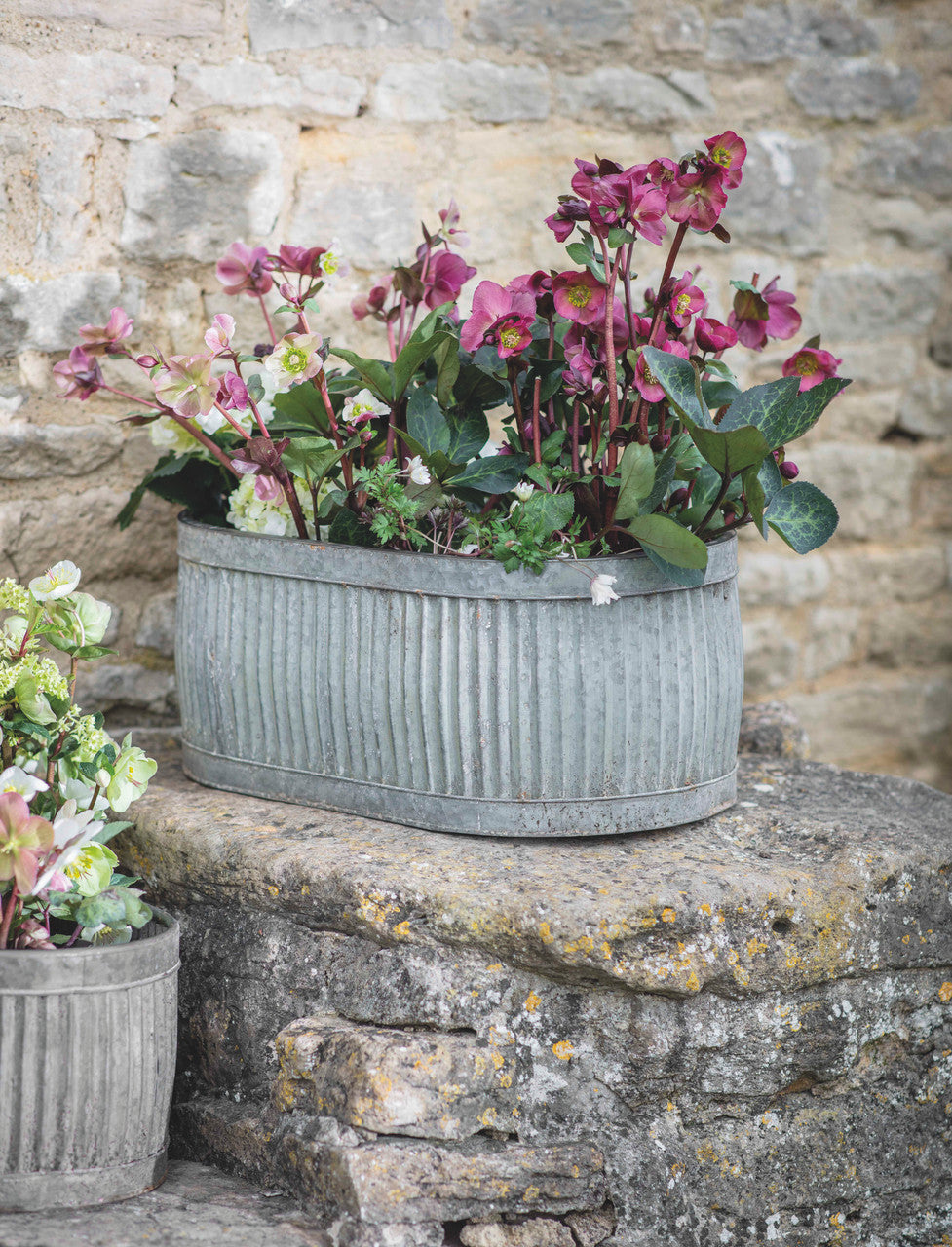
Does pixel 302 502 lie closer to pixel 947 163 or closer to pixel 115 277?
pixel 115 277

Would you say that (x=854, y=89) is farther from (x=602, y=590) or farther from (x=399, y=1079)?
(x=399, y=1079)

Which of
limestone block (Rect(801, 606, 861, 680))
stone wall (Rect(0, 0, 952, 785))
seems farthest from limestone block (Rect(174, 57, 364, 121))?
limestone block (Rect(801, 606, 861, 680))

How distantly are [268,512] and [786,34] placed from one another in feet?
4.77

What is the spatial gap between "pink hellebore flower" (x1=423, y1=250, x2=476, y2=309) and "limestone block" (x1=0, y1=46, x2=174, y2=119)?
0.52 metres

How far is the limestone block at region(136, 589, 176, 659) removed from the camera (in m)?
1.94

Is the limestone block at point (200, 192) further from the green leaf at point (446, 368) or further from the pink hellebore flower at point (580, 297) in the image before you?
the pink hellebore flower at point (580, 297)

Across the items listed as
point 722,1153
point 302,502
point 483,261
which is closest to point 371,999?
point 722,1153

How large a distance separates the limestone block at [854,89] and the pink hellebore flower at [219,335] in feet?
4.72

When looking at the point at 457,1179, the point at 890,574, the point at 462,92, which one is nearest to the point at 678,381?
the point at 457,1179

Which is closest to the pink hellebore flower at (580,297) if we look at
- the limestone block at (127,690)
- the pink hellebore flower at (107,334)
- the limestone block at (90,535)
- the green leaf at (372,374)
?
the green leaf at (372,374)

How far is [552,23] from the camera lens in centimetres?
208

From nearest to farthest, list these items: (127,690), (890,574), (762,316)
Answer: (762,316), (127,690), (890,574)

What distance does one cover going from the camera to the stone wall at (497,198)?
5.75 feet

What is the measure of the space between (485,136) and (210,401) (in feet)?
3.03
